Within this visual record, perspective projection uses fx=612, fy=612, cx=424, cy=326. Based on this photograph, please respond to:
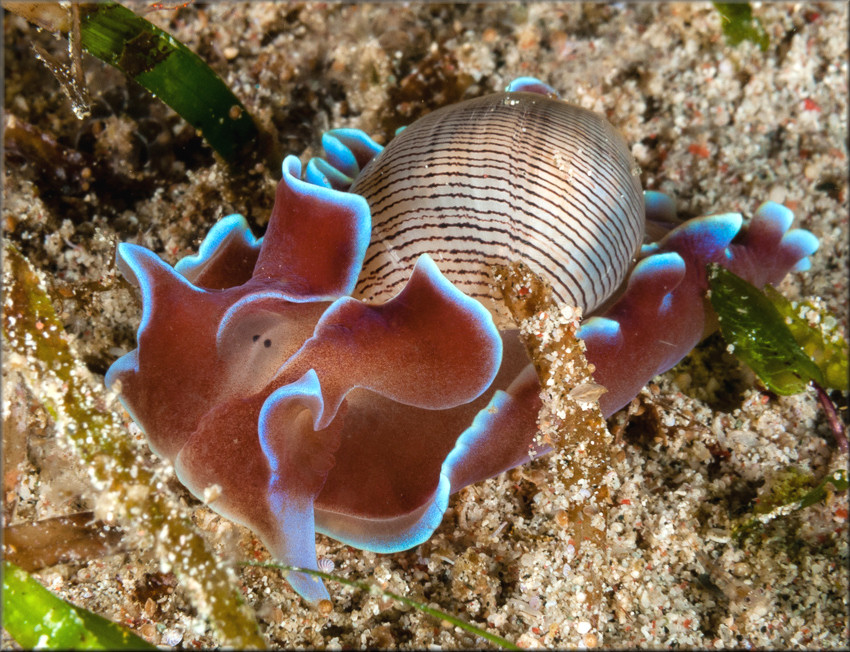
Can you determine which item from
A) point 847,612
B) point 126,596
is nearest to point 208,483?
point 126,596

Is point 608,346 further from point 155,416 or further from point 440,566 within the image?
point 155,416

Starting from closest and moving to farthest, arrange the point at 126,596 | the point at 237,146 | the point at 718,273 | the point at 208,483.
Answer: the point at 208,483 < the point at 126,596 < the point at 718,273 < the point at 237,146

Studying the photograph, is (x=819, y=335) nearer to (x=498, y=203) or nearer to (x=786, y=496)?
(x=786, y=496)

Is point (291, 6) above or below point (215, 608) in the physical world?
above

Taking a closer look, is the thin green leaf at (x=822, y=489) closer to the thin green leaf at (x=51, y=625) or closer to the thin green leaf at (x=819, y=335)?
the thin green leaf at (x=819, y=335)

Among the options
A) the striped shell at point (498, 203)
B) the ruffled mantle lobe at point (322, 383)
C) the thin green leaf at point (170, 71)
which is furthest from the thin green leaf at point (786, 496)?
the thin green leaf at point (170, 71)

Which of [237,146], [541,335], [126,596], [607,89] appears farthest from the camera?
[607,89]

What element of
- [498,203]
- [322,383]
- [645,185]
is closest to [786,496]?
[498,203]
